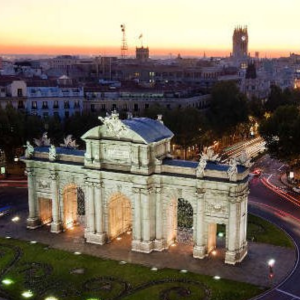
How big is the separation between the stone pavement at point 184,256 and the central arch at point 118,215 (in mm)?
1332

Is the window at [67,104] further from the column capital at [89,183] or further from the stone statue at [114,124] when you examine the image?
the stone statue at [114,124]

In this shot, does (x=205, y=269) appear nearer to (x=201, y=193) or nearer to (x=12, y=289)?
(x=201, y=193)

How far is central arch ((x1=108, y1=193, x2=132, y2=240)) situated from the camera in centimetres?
6988

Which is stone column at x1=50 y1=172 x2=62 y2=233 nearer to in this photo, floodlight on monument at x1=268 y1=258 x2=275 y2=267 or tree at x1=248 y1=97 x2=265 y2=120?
floodlight on monument at x1=268 y1=258 x2=275 y2=267

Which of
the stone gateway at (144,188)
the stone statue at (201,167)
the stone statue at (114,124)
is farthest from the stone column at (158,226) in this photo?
the stone statue at (114,124)

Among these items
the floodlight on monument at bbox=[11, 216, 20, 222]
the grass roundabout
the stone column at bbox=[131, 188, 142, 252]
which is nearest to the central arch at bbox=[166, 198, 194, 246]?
the stone column at bbox=[131, 188, 142, 252]

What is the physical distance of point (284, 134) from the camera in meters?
97.9

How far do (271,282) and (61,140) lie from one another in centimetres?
6952

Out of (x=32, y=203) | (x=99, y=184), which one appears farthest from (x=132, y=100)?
(x=99, y=184)

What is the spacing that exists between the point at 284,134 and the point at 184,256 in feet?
141

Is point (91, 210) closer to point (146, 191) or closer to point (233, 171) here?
point (146, 191)

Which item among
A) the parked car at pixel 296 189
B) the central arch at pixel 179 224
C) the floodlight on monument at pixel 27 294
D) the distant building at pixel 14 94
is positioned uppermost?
the distant building at pixel 14 94

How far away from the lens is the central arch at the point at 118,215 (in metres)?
69.9

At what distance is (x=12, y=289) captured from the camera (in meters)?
56.5
